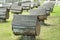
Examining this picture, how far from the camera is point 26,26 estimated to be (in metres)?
4.96

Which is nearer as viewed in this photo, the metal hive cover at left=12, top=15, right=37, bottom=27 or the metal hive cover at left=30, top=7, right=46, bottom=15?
the metal hive cover at left=12, top=15, right=37, bottom=27

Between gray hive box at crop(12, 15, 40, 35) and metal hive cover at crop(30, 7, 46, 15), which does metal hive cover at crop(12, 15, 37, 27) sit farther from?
metal hive cover at crop(30, 7, 46, 15)

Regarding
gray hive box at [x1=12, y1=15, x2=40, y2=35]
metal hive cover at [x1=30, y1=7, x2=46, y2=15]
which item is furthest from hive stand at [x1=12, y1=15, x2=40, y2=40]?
metal hive cover at [x1=30, y1=7, x2=46, y2=15]

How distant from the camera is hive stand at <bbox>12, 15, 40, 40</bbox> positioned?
4.93 metres

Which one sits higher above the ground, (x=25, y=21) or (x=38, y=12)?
(x=25, y=21)

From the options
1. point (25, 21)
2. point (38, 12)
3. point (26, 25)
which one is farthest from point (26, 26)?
point (38, 12)

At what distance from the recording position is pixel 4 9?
8.90m

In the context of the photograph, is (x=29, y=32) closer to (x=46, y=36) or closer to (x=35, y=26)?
(x=35, y=26)

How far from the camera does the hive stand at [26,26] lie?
16.2ft

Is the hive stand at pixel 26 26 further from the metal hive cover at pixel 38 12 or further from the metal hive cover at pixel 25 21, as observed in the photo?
the metal hive cover at pixel 38 12

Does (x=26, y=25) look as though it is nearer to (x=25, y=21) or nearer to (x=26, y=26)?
(x=26, y=26)

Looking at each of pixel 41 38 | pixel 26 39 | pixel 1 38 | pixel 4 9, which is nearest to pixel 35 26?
pixel 26 39

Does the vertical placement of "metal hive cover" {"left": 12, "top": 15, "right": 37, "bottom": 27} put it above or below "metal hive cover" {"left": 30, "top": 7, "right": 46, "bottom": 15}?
above

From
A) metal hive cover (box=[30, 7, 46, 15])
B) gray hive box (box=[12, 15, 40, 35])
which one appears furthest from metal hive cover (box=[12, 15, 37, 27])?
metal hive cover (box=[30, 7, 46, 15])
